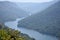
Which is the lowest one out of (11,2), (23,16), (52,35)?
(52,35)

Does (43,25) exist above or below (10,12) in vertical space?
below

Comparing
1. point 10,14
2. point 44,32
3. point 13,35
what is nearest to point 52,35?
point 44,32

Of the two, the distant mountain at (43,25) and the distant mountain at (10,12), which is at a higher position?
the distant mountain at (10,12)

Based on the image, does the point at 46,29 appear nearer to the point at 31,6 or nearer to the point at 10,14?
the point at 31,6

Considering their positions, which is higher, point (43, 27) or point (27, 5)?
point (27, 5)

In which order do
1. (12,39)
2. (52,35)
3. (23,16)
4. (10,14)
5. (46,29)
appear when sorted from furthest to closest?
1. (46,29)
2. (52,35)
3. (23,16)
4. (10,14)
5. (12,39)

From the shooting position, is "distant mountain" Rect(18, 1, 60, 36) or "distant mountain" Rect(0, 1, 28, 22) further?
"distant mountain" Rect(18, 1, 60, 36)

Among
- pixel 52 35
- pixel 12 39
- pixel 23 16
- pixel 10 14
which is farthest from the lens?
pixel 52 35

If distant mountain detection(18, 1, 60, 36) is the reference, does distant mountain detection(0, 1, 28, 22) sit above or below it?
above

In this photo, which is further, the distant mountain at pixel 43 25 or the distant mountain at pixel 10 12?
the distant mountain at pixel 43 25

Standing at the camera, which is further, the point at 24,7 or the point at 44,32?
the point at 44,32

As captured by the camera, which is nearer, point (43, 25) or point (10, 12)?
point (10, 12)
